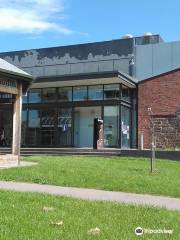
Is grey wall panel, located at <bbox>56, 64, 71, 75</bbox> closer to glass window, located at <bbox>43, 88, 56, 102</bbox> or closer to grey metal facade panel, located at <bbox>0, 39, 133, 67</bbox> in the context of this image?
grey metal facade panel, located at <bbox>0, 39, 133, 67</bbox>

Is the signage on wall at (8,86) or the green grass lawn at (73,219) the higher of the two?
the signage on wall at (8,86)

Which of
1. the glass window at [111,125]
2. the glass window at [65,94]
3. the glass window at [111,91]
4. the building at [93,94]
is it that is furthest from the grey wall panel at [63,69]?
the glass window at [111,125]

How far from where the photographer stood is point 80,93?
3453 cm

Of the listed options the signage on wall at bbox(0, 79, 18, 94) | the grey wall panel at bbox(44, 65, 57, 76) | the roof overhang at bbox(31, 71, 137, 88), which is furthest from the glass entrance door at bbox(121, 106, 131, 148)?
the signage on wall at bbox(0, 79, 18, 94)

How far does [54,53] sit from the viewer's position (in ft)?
138

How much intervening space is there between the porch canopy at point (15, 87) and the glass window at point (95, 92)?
1240cm

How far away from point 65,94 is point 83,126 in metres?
2.48

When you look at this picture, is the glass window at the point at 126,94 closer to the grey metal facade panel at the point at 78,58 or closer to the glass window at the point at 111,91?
the glass window at the point at 111,91

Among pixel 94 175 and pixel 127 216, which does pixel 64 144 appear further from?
pixel 127 216

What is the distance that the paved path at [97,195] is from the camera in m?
11.5

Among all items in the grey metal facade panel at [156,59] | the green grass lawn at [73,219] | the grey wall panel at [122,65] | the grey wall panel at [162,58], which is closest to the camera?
the green grass lawn at [73,219]

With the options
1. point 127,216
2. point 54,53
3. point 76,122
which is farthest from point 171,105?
point 127,216

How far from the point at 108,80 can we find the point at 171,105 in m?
4.39

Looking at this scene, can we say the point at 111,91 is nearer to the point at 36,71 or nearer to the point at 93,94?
the point at 93,94
